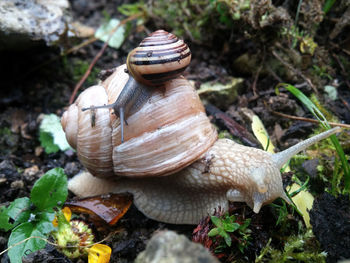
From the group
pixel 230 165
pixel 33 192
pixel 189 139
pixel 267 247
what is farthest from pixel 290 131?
pixel 33 192

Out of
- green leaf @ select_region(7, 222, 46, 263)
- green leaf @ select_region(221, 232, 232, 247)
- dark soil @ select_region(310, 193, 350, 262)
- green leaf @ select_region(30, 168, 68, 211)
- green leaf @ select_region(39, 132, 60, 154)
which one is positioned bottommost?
green leaf @ select_region(39, 132, 60, 154)

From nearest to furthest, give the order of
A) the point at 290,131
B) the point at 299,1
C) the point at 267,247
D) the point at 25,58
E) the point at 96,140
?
the point at 267,247, the point at 96,140, the point at 290,131, the point at 299,1, the point at 25,58

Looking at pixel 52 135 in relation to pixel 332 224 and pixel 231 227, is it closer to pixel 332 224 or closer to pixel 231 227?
pixel 231 227

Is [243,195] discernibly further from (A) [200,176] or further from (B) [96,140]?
(B) [96,140]

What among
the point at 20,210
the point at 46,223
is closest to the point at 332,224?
the point at 46,223

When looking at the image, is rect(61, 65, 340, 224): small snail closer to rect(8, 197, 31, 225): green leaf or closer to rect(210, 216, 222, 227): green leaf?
rect(210, 216, 222, 227): green leaf

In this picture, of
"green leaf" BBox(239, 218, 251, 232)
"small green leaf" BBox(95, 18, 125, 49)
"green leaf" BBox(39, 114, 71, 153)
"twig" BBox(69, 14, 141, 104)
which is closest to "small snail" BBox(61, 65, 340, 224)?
"green leaf" BBox(239, 218, 251, 232)
